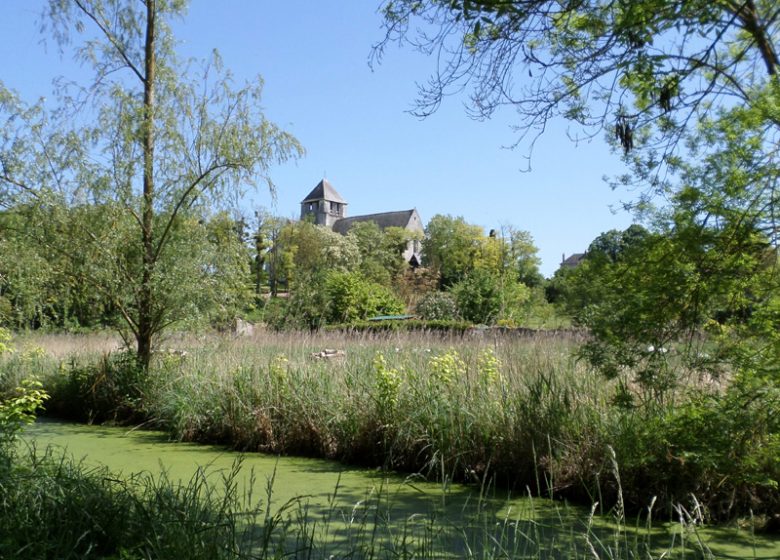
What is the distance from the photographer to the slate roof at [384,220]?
70.9 metres

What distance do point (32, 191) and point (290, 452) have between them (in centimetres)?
447

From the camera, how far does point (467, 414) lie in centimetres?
573

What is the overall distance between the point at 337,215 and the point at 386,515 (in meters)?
77.5

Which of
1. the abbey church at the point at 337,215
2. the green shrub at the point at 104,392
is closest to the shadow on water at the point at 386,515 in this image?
the green shrub at the point at 104,392

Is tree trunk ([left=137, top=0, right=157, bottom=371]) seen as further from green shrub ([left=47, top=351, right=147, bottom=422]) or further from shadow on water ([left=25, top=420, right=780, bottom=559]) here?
shadow on water ([left=25, top=420, right=780, bottom=559])

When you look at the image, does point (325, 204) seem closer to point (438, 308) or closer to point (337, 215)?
point (337, 215)

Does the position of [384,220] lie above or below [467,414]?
above

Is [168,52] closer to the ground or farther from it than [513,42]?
farther from it

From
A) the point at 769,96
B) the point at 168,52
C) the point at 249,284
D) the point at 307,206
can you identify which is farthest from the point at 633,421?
the point at 307,206

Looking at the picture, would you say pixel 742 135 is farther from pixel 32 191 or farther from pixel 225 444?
pixel 32 191

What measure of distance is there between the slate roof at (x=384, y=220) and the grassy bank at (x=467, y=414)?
199 ft

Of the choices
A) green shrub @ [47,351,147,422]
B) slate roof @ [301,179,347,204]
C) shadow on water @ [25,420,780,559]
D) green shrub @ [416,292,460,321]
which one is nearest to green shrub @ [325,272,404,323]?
green shrub @ [416,292,460,321]

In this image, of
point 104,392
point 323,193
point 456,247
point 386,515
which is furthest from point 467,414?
point 323,193

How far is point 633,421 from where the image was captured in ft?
16.3
